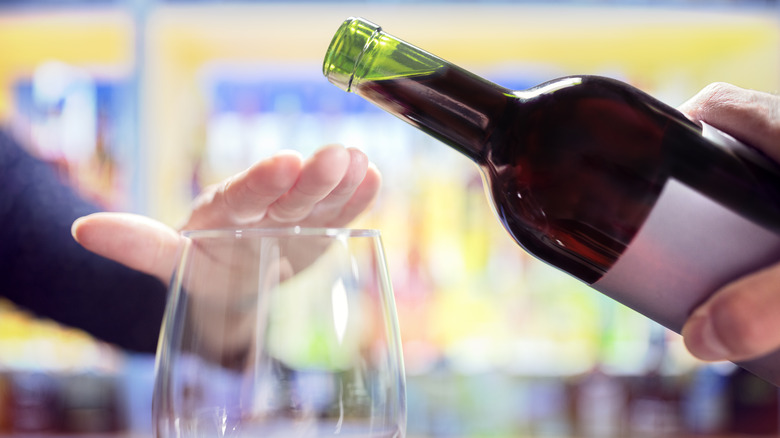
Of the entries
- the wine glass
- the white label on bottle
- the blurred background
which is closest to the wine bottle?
the white label on bottle

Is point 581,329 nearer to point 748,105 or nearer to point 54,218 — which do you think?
point 54,218

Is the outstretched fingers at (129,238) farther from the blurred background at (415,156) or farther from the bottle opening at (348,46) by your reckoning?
the blurred background at (415,156)

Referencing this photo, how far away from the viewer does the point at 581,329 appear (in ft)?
4.49

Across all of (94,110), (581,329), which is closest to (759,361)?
(581,329)

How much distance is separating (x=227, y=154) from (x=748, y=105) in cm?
114

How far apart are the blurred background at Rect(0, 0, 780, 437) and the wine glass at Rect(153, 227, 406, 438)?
0.97 m

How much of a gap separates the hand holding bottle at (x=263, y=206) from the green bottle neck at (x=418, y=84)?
0.05 m

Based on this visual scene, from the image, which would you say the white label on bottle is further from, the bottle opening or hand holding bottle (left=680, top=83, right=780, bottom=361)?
the bottle opening

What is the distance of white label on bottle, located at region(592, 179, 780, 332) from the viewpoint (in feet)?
1.15

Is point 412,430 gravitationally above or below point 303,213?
below

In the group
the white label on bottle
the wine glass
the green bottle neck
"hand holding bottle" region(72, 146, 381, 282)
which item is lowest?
the wine glass

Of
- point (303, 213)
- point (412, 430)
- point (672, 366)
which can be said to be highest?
point (303, 213)

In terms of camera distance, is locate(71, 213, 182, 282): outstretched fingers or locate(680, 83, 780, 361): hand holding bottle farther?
locate(71, 213, 182, 282): outstretched fingers

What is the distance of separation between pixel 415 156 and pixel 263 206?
94cm
